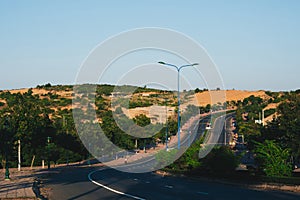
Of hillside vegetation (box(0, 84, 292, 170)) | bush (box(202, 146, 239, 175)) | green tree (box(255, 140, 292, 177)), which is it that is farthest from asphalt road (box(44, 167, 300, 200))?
hillside vegetation (box(0, 84, 292, 170))

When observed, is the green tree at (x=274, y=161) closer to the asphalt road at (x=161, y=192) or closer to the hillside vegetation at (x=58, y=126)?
the asphalt road at (x=161, y=192)

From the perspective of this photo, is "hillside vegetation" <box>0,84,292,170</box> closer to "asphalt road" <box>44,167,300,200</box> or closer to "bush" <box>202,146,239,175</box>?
"asphalt road" <box>44,167,300,200</box>

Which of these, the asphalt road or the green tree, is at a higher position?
the green tree

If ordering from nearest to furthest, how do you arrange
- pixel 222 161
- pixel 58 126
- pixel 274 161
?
pixel 274 161, pixel 222 161, pixel 58 126

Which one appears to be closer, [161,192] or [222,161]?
[161,192]

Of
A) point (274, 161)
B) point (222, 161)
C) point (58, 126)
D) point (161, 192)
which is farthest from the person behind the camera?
point (58, 126)

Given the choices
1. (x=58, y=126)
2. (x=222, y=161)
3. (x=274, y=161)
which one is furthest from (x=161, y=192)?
(x=58, y=126)

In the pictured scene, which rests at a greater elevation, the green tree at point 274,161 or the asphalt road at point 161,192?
Answer: the green tree at point 274,161

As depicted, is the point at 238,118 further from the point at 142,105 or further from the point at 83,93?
Answer: the point at 83,93

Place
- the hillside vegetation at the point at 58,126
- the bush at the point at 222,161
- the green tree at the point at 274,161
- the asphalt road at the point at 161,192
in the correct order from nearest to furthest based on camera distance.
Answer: the asphalt road at the point at 161,192
the green tree at the point at 274,161
the bush at the point at 222,161
the hillside vegetation at the point at 58,126

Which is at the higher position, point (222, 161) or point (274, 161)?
point (274, 161)

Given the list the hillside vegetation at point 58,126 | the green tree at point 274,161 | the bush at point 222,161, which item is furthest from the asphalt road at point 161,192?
the hillside vegetation at point 58,126

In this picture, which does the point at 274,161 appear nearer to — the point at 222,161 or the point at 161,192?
the point at 222,161

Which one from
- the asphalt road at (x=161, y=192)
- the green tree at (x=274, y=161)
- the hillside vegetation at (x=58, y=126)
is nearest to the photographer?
the asphalt road at (x=161, y=192)
